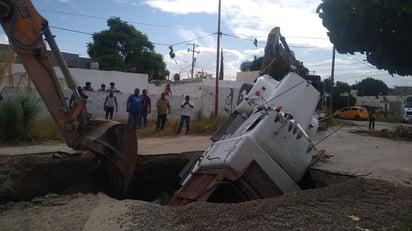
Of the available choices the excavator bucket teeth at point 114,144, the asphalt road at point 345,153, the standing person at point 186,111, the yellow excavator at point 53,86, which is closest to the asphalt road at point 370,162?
the asphalt road at point 345,153

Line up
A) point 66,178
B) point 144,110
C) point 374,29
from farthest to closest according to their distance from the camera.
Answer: point 144,110
point 66,178
point 374,29

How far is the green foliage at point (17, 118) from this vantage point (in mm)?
11719

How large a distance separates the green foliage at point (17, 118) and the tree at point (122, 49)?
30.9m

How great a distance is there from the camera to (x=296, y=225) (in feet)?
14.9

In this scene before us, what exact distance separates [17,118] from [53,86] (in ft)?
17.9

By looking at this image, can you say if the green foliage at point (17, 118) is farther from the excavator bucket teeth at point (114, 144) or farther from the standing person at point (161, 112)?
the excavator bucket teeth at point (114, 144)

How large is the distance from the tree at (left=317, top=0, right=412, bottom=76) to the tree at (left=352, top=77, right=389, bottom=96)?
70.9 metres

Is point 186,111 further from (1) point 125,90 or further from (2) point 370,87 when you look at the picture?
(2) point 370,87

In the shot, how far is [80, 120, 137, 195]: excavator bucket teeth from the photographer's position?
7.00 meters

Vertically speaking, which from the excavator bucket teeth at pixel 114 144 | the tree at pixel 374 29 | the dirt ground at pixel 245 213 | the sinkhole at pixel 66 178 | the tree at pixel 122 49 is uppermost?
the tree at pixel 122 49

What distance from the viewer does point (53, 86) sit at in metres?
7.14

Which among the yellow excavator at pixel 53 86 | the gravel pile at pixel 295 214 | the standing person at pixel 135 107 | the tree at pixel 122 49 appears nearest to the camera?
the gravel pile at pixel 295 214

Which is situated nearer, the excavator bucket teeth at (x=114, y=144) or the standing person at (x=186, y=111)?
the excavator bucket teeth at (x=114, y=144)

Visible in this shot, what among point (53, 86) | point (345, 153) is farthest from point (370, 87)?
point (53, 86)
